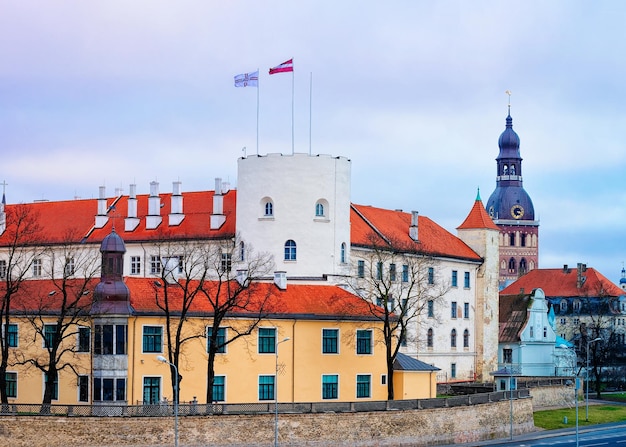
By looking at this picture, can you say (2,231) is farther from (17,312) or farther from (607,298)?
(607,298)

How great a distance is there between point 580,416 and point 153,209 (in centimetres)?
3752

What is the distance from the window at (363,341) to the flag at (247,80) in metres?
19.1

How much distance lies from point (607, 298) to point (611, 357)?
20.3 metres

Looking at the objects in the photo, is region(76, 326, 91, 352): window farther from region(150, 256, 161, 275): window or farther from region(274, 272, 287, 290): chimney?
region(150, 256, 161, 275): window

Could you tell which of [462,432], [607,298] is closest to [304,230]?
[462,432]

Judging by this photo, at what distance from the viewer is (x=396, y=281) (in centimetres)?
10975

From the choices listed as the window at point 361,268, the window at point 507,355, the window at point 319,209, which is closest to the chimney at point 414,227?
the window at point 361,268

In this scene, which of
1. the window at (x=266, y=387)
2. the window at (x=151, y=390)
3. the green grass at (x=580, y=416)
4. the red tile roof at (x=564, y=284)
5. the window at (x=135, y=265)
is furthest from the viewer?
the red tile roof at (x=564, y=284)

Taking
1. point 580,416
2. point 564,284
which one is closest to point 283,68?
point 580,416

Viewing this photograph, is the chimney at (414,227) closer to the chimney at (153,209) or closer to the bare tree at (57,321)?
the chimney at (153,209)

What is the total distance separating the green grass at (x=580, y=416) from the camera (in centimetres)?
10181

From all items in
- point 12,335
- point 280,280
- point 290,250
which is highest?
point 290,250

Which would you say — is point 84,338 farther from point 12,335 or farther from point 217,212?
point 217,212

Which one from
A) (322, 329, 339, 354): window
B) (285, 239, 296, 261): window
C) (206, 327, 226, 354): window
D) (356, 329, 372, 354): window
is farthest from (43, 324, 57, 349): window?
(285, 239, 296, 261): window
